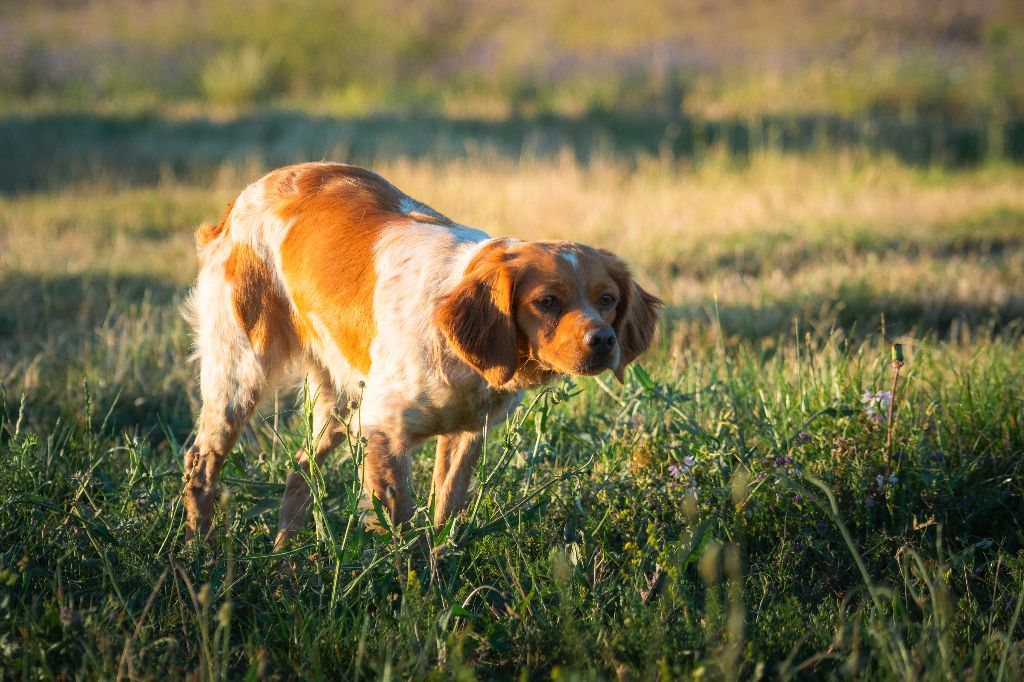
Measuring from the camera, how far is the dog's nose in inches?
109

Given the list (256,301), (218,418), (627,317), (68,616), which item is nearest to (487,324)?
(627,317)

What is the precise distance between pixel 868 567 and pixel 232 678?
1.85 metres

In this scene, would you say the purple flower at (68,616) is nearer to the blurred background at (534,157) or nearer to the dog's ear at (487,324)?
the dog's ear at (487,324)

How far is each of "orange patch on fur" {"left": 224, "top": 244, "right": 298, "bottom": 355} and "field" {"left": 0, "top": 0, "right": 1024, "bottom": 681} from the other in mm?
368

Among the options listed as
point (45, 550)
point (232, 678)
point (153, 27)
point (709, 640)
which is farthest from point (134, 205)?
point (153, 27)

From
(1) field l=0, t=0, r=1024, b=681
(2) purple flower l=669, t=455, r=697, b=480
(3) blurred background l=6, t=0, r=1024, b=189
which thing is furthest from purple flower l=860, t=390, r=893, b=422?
(3) blurred background l=6, t=0, r=1024, b=189

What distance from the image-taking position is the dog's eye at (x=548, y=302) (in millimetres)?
2877

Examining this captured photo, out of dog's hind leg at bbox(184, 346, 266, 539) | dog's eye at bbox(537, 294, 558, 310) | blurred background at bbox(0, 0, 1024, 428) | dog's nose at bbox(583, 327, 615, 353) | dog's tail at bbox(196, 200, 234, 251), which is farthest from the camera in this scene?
blurred background at bbox(0, 0, 1024, 428)

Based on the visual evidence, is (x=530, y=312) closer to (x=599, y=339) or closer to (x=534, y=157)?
(x=599, y=339)

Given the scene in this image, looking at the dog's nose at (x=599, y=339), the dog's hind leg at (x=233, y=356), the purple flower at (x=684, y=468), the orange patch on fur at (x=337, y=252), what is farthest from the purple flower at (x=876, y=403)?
the dog's hind leg at (x=233, y=356)

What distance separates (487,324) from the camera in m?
2.88

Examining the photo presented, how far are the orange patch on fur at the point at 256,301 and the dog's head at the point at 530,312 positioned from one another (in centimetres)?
77

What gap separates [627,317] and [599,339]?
0.40 m

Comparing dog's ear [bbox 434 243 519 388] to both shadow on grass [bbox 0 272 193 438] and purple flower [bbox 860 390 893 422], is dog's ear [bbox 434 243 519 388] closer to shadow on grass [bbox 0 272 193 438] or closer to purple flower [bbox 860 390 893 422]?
shadow on grass [bbox 0 272 193 438]
